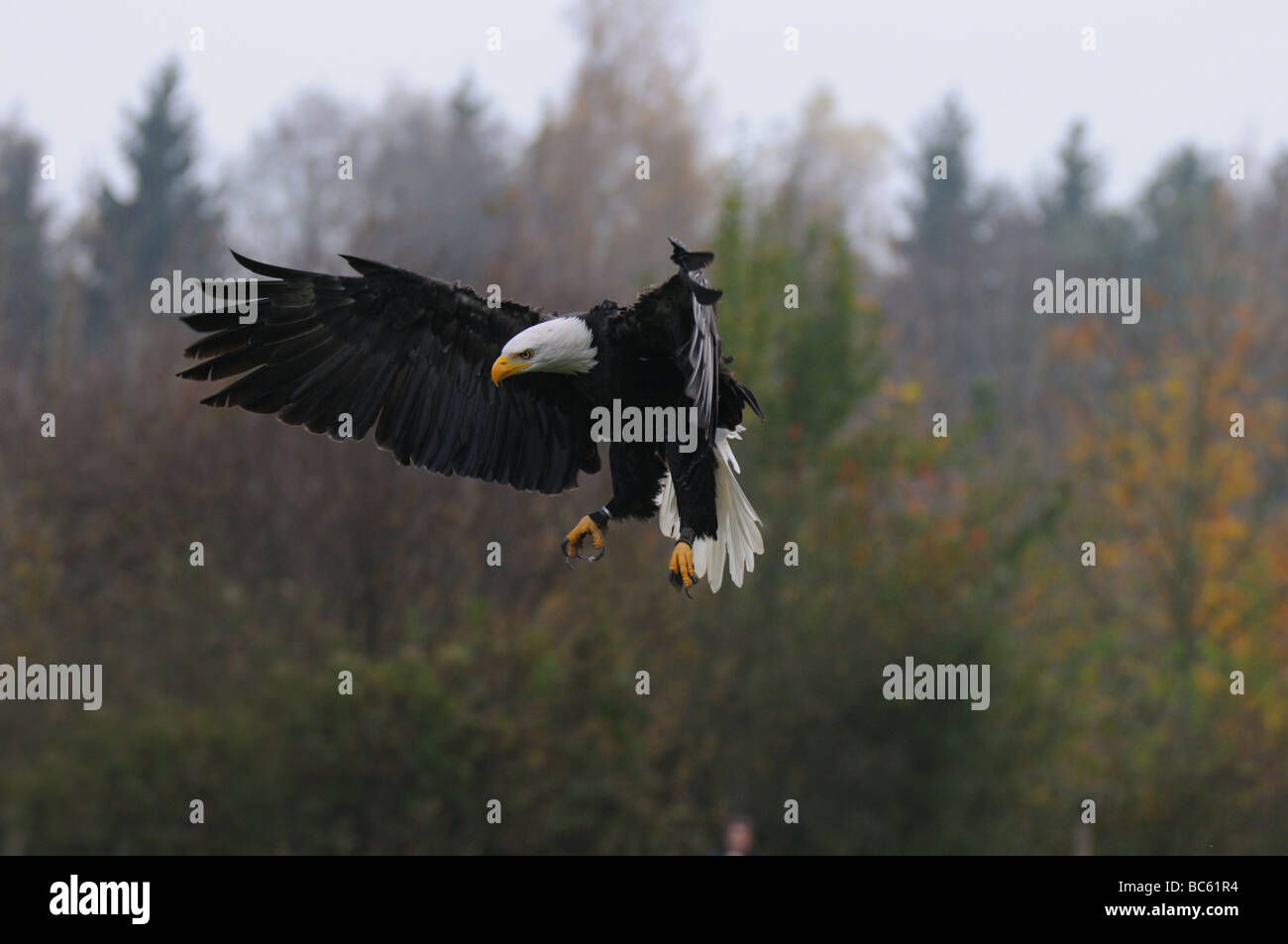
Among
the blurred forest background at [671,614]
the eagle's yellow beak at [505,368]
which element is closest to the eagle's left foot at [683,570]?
the eagle's yellow beak at [505,368]

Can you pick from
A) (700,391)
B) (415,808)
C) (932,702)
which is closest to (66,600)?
(415,808)

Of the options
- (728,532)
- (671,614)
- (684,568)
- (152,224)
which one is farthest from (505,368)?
(152,224)

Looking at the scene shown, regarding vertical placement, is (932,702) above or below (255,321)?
below

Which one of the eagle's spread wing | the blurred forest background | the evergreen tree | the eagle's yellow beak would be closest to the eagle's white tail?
the eagle's spread wing

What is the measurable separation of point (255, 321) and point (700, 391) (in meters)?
2.40

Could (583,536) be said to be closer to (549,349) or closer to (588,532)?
(588,532)

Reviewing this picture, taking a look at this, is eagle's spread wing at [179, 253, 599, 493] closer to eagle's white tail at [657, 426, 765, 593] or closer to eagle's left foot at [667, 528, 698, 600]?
eagle's white tail at [657, 426, 765, 593]

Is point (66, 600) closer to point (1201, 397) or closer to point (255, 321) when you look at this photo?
point (255, 321)

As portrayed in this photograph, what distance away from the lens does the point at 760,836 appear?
1572 centimetres

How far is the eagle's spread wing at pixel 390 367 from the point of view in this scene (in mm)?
7391

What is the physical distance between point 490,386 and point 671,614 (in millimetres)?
8563

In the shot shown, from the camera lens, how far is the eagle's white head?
22.2ft

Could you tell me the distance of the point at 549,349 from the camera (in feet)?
22.2
